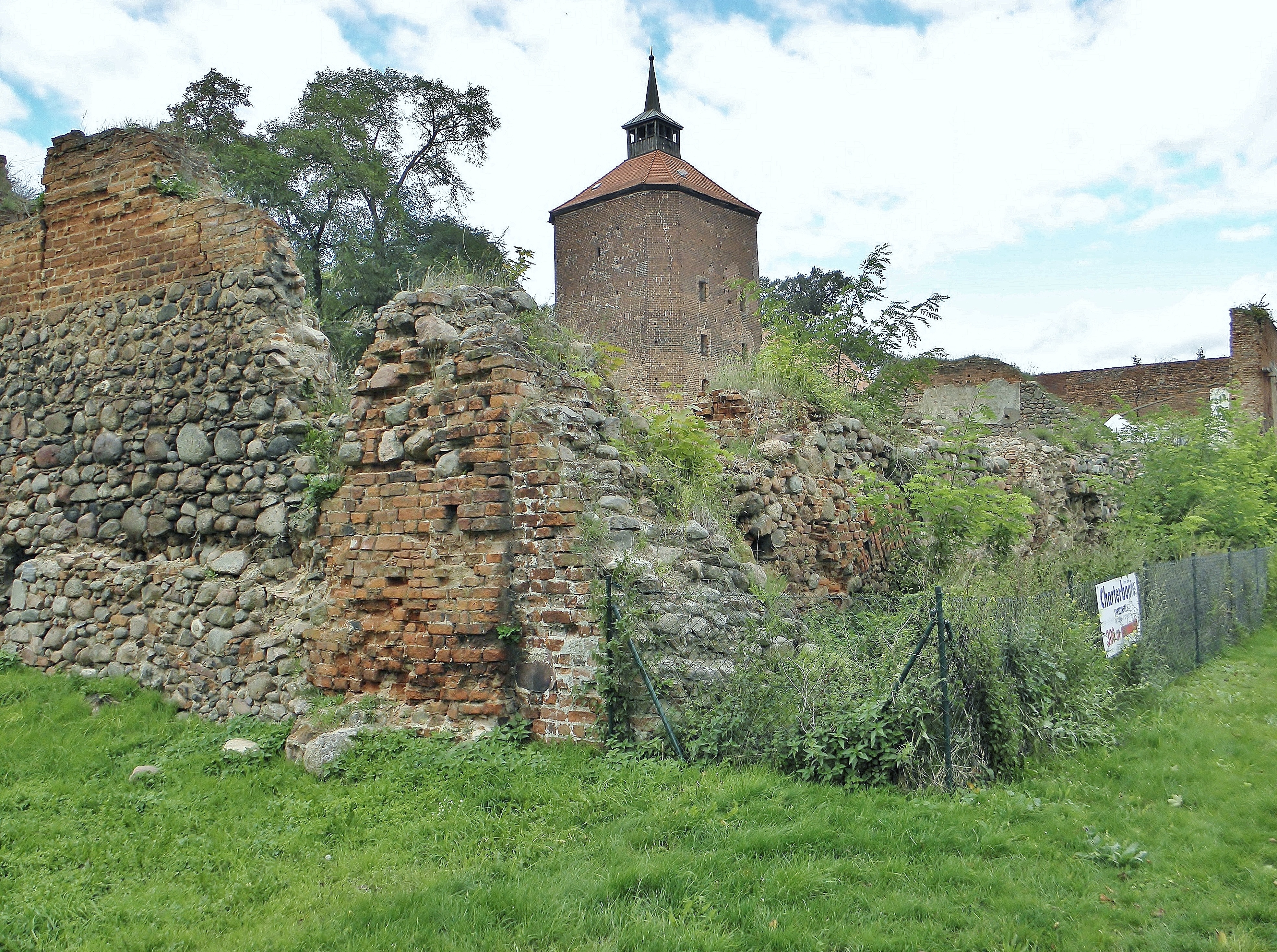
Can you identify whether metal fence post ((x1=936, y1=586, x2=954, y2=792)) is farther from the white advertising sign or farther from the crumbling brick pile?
the white advertising sign

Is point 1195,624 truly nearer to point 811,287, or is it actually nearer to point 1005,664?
point 1005,664

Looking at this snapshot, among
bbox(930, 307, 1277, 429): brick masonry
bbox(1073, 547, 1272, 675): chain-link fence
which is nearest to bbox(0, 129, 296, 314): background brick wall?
bbox(1073, 547, 1272, 675): chain-link fence

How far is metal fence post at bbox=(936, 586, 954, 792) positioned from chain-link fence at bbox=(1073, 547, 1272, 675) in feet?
8.80

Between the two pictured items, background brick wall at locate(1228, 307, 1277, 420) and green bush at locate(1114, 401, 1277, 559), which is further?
background brick wall at locate(1228, 307, 1277, 420)

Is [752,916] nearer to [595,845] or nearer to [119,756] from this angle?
[595,845]

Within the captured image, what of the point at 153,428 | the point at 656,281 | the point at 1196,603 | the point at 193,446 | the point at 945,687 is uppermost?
the point at 656,281

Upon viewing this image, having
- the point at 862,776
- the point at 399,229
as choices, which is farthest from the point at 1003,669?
the point at 399,229

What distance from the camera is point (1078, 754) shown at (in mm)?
5875

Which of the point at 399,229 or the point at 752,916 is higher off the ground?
the point at 399,229

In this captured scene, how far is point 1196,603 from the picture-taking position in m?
9.26

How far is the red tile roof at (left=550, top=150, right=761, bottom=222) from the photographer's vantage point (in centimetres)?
3888

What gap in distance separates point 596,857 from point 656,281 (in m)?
36.1

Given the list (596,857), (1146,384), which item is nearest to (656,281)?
(1146,384)

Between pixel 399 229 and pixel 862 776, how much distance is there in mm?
26643
